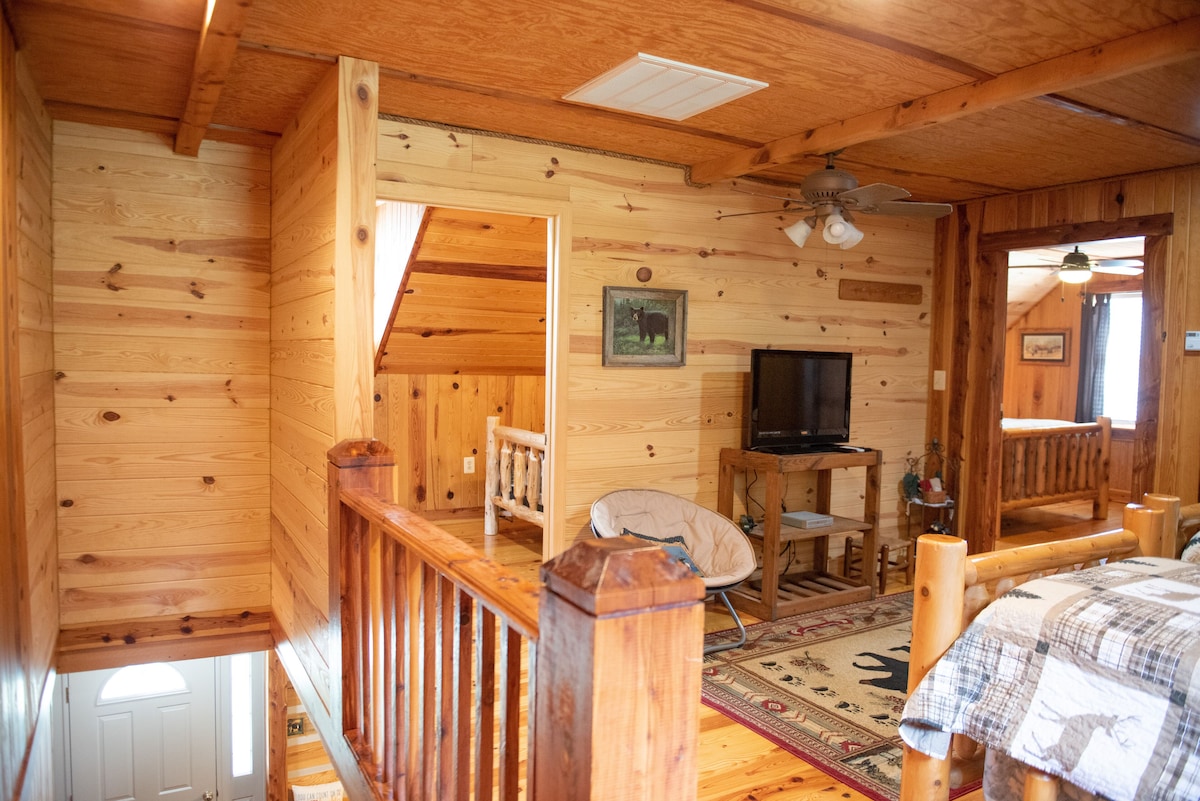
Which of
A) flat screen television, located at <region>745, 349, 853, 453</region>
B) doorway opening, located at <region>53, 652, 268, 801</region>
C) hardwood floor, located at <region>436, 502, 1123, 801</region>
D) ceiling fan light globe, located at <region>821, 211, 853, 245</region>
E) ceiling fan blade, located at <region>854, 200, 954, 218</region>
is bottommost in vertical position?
doorway opening, located at <region>53, 652, 268, 801</region>

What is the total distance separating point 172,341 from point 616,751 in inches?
135

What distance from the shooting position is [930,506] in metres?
5.09

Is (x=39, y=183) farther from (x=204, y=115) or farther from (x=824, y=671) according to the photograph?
(x=824, y=671)

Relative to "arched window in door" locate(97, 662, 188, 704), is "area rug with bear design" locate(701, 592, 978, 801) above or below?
above

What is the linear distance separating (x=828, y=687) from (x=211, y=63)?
10.3ft

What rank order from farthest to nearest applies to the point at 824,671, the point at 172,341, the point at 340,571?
1. the point at 172,341
2. the point at 824,671
3. the point at 340,571

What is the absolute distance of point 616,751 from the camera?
39.4 inches

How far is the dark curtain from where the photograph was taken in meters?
8.12

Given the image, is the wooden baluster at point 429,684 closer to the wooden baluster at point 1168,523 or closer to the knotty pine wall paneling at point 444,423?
the wooden baluster at point 1168,523

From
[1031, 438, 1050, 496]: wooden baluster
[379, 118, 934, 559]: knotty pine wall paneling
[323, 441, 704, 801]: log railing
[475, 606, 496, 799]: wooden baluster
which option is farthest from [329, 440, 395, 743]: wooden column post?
[1031, 438, 1050, 496]: wooden baluster

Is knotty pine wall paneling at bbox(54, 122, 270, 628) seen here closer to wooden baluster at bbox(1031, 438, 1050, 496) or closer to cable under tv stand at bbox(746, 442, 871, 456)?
cable under tv stand at bbox(746, 442, 871, 456)

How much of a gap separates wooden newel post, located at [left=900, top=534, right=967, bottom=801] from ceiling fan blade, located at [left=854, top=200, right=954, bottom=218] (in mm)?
2148

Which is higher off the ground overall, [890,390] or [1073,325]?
[1073,325]

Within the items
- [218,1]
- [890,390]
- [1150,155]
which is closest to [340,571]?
[218,1]
